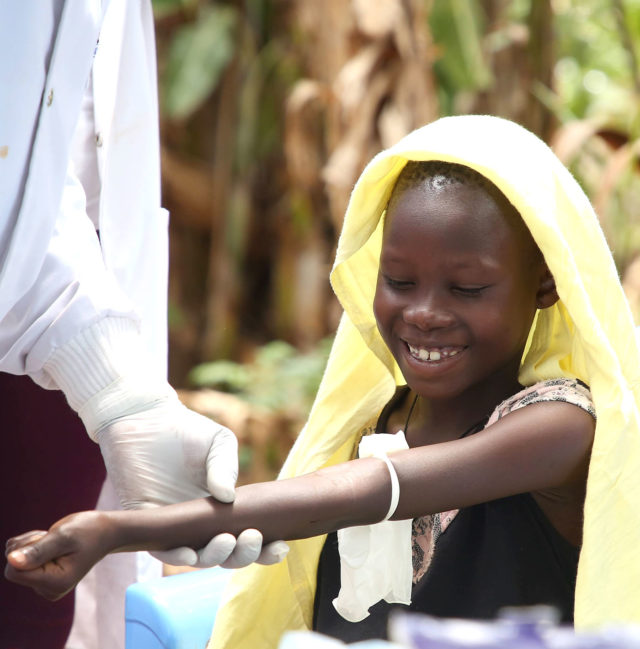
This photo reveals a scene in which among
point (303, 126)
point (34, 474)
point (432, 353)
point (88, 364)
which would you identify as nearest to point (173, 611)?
point (34, 474)

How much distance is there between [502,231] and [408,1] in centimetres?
213

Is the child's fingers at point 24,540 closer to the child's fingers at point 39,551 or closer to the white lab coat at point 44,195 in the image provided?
the child's fingers at point 39,551

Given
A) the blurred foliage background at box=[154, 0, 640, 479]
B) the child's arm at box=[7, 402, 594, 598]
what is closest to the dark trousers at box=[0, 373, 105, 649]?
the child's arm at box=[7, 402, 594, 598]

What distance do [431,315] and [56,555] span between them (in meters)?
0.52

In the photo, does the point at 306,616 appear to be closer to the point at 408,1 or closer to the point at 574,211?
the point at 574,211

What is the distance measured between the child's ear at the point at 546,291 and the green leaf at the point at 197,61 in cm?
313

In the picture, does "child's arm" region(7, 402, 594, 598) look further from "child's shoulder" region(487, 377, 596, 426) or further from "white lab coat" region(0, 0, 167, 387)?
"white lab coat" region(0, 0, 167, 387)

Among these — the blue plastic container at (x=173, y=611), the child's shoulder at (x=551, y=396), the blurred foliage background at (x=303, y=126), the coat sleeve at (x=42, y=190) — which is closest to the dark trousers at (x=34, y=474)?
the blue plastic container at (x=173, y=611)

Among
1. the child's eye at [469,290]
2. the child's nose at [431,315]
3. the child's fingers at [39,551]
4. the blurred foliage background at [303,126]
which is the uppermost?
the blurred foliage background at [303,126]

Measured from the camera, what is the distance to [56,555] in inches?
36.8

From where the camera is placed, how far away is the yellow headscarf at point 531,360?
3.79 feet

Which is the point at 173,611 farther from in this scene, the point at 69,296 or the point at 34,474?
the point at 69,296

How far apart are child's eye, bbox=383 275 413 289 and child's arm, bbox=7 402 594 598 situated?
21cm

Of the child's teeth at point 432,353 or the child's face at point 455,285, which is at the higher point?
the child's face at point 455,285
